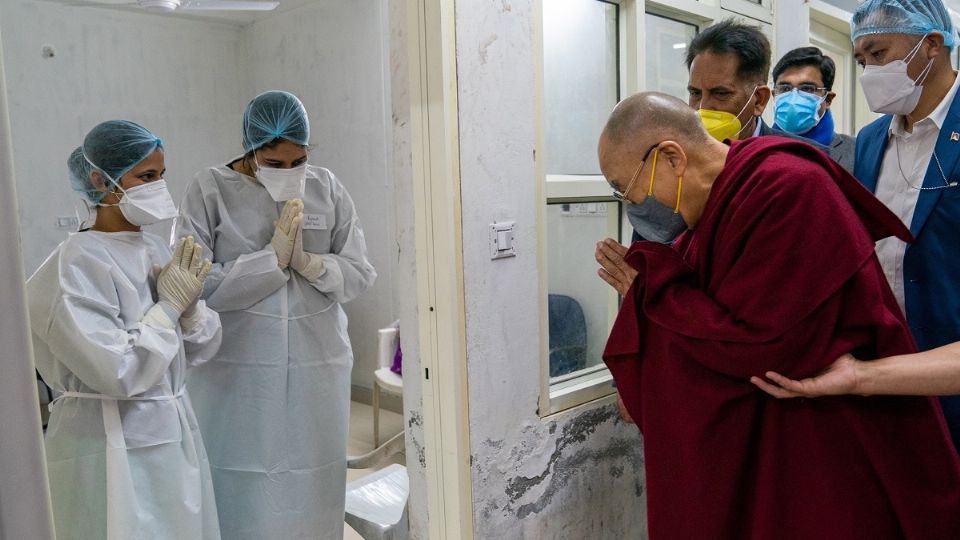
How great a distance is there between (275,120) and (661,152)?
142cm

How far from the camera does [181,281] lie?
1.85 metres

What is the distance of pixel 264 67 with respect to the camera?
517cm

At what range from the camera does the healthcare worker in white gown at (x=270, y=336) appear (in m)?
2.18

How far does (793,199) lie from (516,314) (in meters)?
0.78

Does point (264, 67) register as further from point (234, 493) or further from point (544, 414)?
point (544, 414)

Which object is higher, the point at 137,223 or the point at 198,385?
the point at 137,223

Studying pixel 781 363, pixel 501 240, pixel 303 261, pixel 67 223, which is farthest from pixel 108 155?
pixel 67 223

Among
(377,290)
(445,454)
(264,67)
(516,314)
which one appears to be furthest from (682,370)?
(264,67)

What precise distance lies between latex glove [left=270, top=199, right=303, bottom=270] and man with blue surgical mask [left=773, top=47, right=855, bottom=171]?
1.59 m

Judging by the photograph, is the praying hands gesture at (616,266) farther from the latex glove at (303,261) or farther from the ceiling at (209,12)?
the ceiling at (209,12)

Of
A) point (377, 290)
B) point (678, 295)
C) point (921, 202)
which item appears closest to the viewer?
point (678, 295)

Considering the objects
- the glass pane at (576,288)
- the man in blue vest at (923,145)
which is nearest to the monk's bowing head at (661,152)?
the man in blue vest at (923,145)

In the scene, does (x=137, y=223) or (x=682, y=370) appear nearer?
(x=682, y=370)

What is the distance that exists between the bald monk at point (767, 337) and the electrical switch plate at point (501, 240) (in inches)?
16.3
